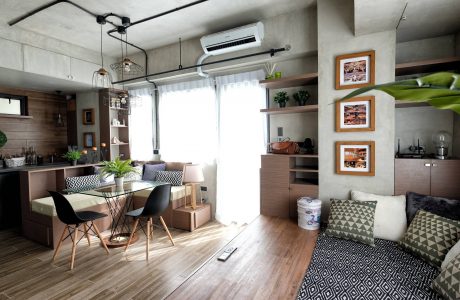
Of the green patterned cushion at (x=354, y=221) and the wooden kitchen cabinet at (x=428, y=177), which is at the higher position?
the wooden kitchen cabinet at (x=428, y=177)

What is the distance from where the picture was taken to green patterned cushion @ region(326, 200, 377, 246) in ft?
7.53

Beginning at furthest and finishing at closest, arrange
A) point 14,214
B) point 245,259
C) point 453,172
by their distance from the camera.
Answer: point 14,214
point 453,172
point 245,259

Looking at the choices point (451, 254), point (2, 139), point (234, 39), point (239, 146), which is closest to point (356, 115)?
point (451, 254)

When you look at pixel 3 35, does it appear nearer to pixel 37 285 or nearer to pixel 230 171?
pixel 37 285

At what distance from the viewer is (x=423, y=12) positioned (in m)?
2.33

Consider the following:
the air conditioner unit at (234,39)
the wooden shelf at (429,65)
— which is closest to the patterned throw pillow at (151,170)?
the air conditioner unit at (234,39)

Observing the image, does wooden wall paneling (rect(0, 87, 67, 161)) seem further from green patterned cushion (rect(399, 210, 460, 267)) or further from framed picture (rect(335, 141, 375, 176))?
green patterned cushion (rect(399, 210, 460, 267))

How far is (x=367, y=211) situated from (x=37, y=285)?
3.35m

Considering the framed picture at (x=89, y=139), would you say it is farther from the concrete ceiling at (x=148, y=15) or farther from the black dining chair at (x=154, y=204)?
the black dining chair at (x=154, y=204)

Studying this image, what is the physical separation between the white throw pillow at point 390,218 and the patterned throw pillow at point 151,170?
345 centimetres

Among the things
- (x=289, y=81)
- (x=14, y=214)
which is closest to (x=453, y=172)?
(x=289, y=81)

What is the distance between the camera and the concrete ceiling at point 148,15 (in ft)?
10.0

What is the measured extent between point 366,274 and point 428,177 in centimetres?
137

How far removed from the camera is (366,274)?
71.7 inches
